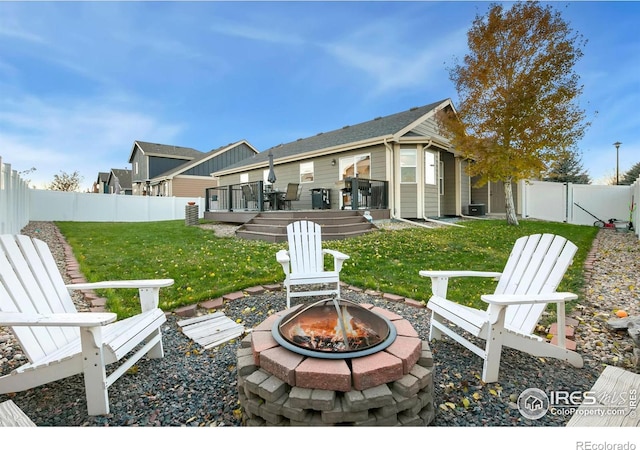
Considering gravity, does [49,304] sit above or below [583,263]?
above

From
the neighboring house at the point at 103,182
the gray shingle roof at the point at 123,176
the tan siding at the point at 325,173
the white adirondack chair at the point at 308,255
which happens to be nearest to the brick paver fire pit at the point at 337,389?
the white adirondack chair at the point at 308,255

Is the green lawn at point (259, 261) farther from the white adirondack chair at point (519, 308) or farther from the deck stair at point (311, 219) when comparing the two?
the white adirondack chair at point (519, 308)

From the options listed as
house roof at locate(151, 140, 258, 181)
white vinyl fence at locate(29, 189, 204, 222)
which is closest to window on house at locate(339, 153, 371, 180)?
white vinyl fence at locate(29, 189, 204, 222)

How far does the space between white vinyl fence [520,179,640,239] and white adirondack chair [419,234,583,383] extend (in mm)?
10093

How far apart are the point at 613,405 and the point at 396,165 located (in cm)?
928

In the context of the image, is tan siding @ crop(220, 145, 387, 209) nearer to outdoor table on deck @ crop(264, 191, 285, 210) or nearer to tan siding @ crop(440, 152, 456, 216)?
outdoor table on deck @ crop(264, 191, 285, 210)

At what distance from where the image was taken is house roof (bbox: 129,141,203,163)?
82.9 ft

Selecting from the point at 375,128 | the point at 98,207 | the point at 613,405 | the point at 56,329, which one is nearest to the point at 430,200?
the point at 375,128

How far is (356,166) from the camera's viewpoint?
11.3 m

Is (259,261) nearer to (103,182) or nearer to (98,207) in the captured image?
(98,207)

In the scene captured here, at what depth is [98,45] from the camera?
410cm
